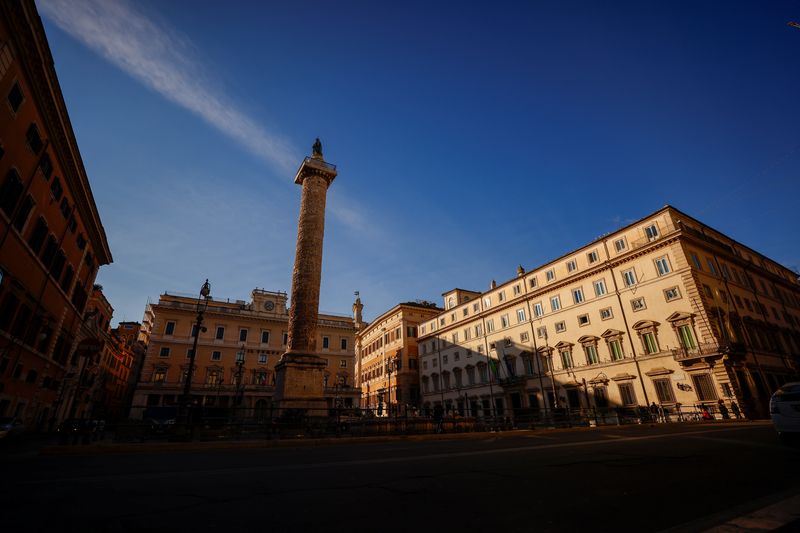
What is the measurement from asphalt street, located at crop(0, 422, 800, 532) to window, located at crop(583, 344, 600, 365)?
90.1ft

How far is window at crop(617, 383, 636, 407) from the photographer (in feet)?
94.6

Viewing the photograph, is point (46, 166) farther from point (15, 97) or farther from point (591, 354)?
point (591, 354)

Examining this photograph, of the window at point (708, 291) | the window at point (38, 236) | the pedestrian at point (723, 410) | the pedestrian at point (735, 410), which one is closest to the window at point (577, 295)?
the window at point (708, 291)

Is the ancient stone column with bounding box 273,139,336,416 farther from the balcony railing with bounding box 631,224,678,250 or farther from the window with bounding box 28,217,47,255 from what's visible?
the balcony railing with bounding box 631,224,678,250

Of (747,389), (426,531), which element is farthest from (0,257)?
(747,389)

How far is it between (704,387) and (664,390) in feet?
8.19

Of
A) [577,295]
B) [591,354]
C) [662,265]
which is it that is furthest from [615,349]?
[662,265]

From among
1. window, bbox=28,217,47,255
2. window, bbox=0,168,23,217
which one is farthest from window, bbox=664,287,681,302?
window, bbox=28,217,47,255

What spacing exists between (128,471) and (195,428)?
9.59 m

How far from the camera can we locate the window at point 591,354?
3209cm

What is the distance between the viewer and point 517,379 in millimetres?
37750

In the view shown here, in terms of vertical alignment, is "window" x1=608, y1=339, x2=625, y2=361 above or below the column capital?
below

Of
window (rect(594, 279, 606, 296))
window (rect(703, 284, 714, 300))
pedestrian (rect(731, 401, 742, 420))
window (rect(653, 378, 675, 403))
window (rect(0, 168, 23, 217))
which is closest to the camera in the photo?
window (rect(0, 168, 23, 217))

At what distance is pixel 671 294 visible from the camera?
27.9 meters
